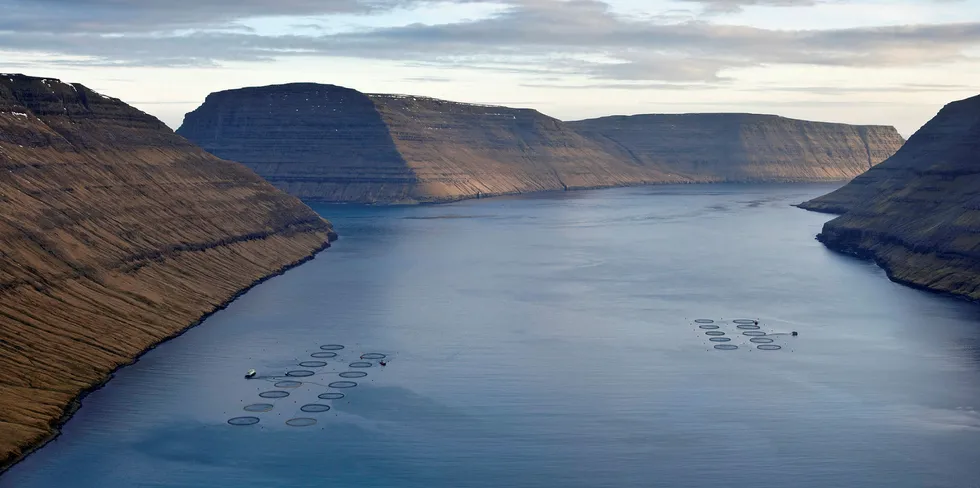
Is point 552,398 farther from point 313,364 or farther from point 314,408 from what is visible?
point 313,364

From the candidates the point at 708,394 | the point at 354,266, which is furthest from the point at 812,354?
the point at 354,266

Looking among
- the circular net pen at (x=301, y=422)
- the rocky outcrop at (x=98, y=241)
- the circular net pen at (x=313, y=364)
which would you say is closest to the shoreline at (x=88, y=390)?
the rocky outcrop at (x=98, y=241)

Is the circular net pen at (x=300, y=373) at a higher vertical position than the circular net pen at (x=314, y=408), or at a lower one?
lower

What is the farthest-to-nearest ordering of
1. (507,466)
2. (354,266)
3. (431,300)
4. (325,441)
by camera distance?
(354,266)
(431,300)
(325,441)
(507,466)

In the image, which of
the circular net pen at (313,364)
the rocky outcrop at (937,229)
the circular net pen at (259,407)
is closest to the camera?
the circular net pen at (259,407)

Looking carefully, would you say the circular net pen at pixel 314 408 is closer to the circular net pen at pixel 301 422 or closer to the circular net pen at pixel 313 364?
the circular net pen at pixel 301 422

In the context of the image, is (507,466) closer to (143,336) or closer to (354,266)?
(143,336)

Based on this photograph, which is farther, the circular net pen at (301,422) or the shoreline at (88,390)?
the circular net pen at (301,422)
